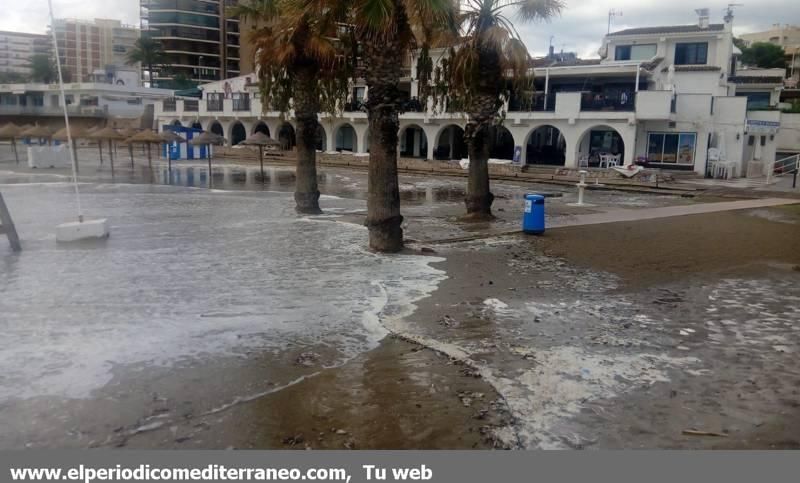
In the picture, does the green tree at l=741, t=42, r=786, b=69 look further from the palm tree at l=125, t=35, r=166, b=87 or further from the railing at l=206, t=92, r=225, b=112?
the palm tree at l=125, t=35, r=166, b=87

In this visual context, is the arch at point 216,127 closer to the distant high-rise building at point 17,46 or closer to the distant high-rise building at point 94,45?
the distant high-rise building at point 17,46

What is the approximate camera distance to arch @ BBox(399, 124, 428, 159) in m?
46.3

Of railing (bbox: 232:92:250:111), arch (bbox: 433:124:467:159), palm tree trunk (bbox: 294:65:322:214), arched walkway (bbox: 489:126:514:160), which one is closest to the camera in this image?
palm tree trunk (bbox: 294:65:322:214)

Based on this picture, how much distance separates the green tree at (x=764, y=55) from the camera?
227 ft

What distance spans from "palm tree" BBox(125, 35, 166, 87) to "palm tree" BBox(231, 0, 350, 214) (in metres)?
75.9

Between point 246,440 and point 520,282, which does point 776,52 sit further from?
point 246,440

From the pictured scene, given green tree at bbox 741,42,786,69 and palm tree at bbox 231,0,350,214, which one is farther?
green tree at bbox 741,42,786,69

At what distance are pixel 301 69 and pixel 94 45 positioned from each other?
78615 mm

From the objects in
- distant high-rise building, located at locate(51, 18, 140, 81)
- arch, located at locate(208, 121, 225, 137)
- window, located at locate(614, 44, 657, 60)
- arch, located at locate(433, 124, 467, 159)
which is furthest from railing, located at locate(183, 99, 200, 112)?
window, located at locate(614, 44, 657, 60)

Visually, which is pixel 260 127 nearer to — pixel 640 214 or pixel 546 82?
pixel 546 82

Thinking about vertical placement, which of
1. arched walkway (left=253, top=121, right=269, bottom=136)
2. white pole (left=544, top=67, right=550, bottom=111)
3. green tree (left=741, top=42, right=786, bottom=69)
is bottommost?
arched walkway (left=253, top=121, right=269, bottom=136)

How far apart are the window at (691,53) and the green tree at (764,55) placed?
36534mm

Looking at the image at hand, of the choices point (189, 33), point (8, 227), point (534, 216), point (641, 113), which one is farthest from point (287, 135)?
point (189, 33)

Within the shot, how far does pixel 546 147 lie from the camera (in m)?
40.1
